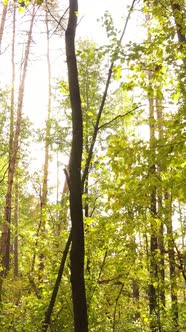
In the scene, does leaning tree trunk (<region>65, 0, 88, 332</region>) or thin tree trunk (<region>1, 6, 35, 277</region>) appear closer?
leaning tree trunk (<region>65, 0, 88, 332</region>)

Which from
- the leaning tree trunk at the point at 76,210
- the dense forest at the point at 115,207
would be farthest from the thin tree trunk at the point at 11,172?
the leaning tree trunk at the point at 76,210

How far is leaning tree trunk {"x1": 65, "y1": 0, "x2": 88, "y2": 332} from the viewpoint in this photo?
4734mm

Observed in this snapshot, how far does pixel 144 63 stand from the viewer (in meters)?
4.94

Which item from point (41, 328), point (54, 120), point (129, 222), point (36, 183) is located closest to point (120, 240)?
point (129, 222)

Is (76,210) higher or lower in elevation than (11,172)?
lower

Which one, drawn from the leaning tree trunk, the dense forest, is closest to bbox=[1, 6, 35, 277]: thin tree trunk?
the dense forest

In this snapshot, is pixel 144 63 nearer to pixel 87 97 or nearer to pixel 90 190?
pixel 90 190

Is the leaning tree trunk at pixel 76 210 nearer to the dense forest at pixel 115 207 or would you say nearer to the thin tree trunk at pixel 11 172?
the dense forest at pixel 115 207

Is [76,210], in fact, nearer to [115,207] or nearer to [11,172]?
[115,207]

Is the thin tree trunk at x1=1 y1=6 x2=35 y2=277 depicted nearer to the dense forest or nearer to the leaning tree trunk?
the dense forest

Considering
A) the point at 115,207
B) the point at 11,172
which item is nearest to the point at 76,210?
the point at 115,207

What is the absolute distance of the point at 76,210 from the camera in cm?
490

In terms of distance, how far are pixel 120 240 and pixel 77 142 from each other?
2330 mm

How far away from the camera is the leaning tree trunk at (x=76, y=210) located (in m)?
A: 4.73
